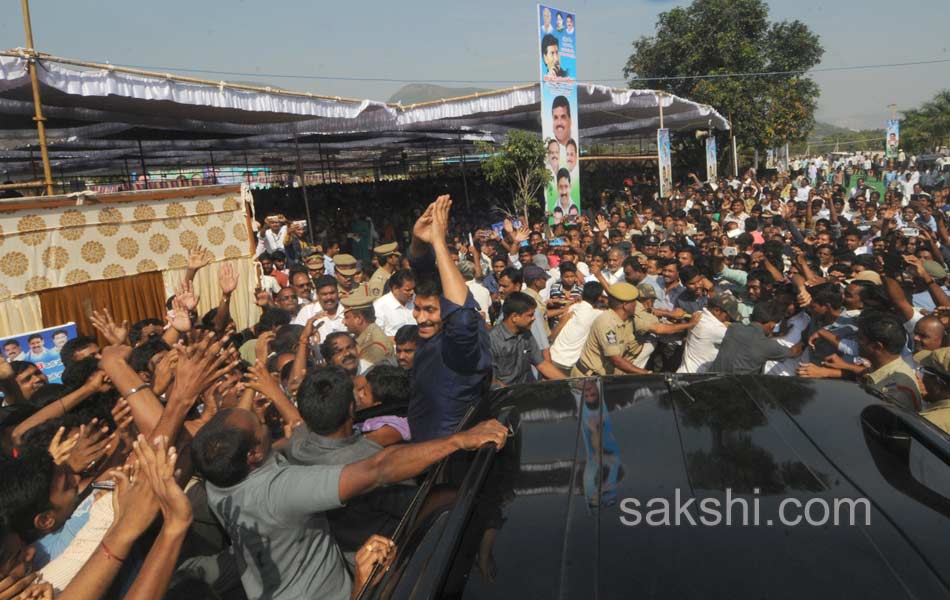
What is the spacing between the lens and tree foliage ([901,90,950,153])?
43031 mm

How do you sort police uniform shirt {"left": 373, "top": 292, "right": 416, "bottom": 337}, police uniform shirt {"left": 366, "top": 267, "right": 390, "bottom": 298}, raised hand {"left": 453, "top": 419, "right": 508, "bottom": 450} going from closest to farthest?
raised hand {"left": 453, "top": 419, "right": 508, "bottom": 450} → police uniform shirt {"left": 373, "top": 292, "right": 416, "bottom": 337} → police uniform shirt {"left": 366, "top": 267, "right": 390, "bottom": 298}

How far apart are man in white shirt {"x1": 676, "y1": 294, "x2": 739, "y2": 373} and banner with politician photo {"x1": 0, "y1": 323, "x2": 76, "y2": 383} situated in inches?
204

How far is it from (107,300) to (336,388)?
5.63 metres

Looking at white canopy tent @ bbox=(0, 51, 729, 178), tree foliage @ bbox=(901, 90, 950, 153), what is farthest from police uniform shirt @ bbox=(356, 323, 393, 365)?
tree foliage @ bbox=(901, 90, 950, 153)

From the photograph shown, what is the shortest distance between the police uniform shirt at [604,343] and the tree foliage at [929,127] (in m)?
48.5

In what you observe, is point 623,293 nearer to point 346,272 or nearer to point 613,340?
point 613,340

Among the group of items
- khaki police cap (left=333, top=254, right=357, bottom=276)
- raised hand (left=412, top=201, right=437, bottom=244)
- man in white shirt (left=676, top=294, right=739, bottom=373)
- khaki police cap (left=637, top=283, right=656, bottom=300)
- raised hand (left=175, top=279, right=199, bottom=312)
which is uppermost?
raised hand (left=412, top=201, right=437, bottom=244)

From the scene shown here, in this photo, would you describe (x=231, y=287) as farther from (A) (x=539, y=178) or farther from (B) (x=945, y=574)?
(A) (x=539, y=178)

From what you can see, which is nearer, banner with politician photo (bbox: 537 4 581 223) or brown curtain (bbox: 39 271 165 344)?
brown curtain (bbox: 39 271 165 344)

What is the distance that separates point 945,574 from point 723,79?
102ft

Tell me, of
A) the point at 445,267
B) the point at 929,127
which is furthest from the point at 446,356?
the point at 929,127

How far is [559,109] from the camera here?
531 inches

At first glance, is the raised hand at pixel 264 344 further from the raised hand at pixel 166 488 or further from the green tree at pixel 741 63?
the green tree at pixel 741 63

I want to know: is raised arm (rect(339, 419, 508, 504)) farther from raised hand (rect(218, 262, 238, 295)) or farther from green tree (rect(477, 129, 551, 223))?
green tree (rect(477, 129, 551, 223))
